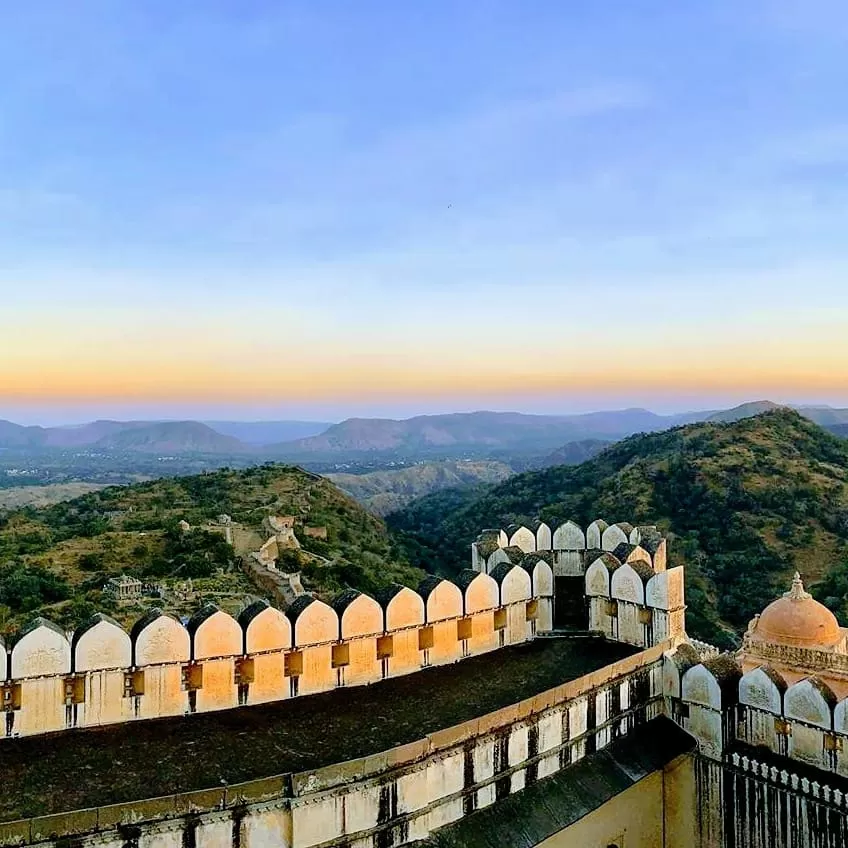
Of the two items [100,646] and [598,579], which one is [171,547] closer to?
[598,579]

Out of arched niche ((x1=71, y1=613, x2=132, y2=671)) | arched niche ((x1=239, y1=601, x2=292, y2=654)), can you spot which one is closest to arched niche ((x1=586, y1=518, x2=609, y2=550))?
arched niche ((x1=239, y1=601, x2=292, y2=654))

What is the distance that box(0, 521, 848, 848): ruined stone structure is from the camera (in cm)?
762

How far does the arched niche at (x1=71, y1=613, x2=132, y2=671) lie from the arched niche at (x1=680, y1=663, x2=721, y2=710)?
8.34 meters

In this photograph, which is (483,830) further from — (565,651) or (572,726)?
(565,651)

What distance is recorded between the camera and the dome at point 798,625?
51.3 ft

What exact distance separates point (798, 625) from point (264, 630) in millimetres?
11976

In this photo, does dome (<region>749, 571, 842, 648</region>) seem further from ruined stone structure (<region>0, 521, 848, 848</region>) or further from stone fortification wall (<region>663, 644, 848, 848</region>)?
stone fortification wall (<region>663, 644, 848, 848</region>)

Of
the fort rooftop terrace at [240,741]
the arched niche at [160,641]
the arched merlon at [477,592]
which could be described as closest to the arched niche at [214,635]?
the arched niche at [160,641]

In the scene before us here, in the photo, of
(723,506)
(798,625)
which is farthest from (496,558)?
(723,506)

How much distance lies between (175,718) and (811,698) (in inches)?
336

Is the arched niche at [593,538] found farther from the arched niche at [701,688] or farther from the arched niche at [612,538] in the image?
the arched niche at [701,688]

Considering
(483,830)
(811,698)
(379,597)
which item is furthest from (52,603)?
(811,698)

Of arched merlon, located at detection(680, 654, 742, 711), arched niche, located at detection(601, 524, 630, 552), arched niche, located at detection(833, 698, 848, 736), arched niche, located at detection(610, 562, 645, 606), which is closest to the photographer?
arched niche, located at detection(833, 698, 848, 736)

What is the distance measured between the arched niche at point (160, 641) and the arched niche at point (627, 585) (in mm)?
7602
